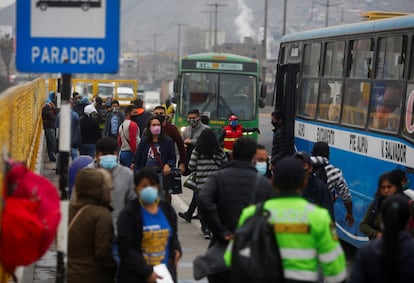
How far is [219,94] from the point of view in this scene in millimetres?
27844

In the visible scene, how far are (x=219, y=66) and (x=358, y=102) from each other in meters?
14.3

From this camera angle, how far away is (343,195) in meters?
11.4

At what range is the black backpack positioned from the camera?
244 inches

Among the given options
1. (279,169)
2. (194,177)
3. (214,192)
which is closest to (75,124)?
(194,177)

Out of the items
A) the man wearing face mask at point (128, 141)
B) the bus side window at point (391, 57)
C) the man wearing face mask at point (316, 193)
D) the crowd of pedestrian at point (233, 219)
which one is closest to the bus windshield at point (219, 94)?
the man wearing face mask at point (128, 141)

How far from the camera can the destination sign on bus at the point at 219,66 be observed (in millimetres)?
27797

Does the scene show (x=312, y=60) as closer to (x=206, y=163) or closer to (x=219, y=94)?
(x=206, y=163)

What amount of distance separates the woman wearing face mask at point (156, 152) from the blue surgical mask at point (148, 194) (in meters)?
6.14

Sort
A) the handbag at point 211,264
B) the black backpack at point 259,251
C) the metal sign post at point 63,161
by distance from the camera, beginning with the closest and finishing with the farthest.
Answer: the black backpack at point 259,251 → the metal sign post at point 63,161 → the handbag at point 211,264

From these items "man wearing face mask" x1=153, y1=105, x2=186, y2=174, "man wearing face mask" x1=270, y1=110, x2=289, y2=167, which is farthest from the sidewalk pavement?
"man wearing face mask" x1=270, y1=110, x2=289, y2=167

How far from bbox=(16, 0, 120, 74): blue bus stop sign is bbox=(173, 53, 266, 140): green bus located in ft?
67.1

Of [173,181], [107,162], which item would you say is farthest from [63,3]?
[173,181]

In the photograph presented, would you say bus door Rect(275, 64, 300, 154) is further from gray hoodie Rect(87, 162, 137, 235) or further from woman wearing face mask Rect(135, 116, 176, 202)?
gray hoodie Rect(87, 162, 137, 235)

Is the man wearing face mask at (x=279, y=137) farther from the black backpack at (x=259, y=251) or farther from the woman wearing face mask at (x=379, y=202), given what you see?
the black backpack at (x=259, y=251)
